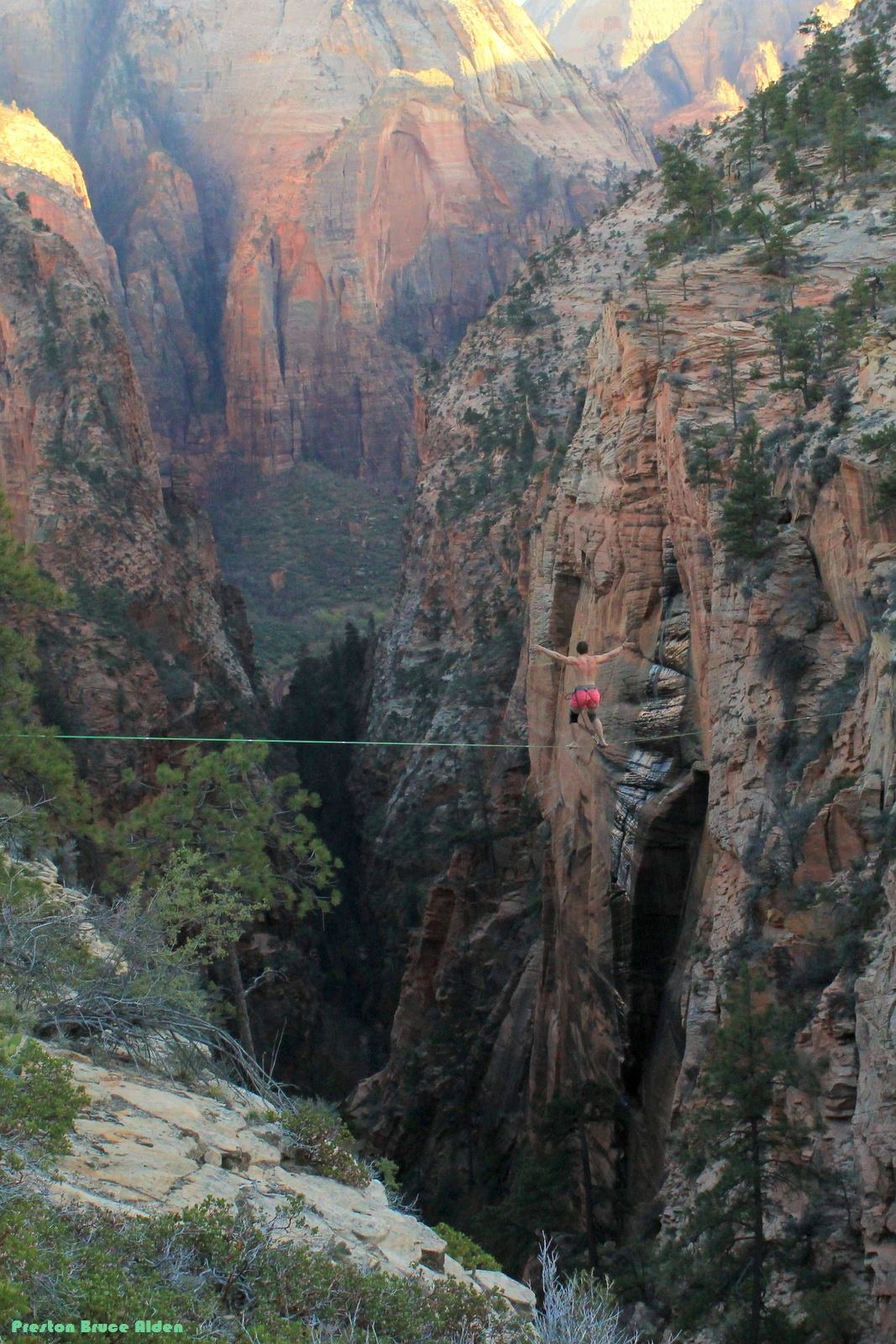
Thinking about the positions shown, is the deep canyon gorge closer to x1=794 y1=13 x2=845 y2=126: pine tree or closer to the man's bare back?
x1=794 y1=13 x2=845 y2=126: pine tree

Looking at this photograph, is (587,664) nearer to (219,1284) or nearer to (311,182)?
(219,1284)

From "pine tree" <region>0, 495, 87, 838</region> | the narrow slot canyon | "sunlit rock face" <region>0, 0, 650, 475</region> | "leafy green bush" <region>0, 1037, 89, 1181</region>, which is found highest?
"sunlit rock face" <region>0, 0, 650, 475</region>

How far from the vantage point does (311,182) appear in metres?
106

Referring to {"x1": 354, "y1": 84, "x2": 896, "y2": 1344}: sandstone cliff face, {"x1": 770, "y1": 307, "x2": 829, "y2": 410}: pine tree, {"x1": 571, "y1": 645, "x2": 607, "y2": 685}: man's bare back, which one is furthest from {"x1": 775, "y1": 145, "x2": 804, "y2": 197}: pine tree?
{"x1": 571, "y1": 645, "x2": 607, "y2": 685}: man's bare back

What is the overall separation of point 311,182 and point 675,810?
94.9 meters

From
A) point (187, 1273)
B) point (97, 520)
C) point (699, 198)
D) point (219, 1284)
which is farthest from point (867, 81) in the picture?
point (187, 1273)

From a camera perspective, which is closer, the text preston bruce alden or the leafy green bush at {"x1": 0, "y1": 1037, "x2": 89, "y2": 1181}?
the text preston bruce alden

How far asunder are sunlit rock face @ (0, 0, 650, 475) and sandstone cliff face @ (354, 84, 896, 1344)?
65.8 meters

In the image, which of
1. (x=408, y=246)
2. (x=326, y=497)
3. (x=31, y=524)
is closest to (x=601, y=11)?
(x=408, y=246)

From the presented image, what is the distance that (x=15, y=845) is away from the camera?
1855 cm

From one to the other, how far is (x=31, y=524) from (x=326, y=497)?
157 feet

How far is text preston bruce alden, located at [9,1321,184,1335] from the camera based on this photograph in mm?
6977

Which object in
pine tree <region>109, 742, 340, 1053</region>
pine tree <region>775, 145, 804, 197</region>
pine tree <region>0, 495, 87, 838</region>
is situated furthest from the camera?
pine tree <region>775, 145, 804, 197</region>

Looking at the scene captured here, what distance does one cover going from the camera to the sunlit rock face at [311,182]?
10288 centimetres
